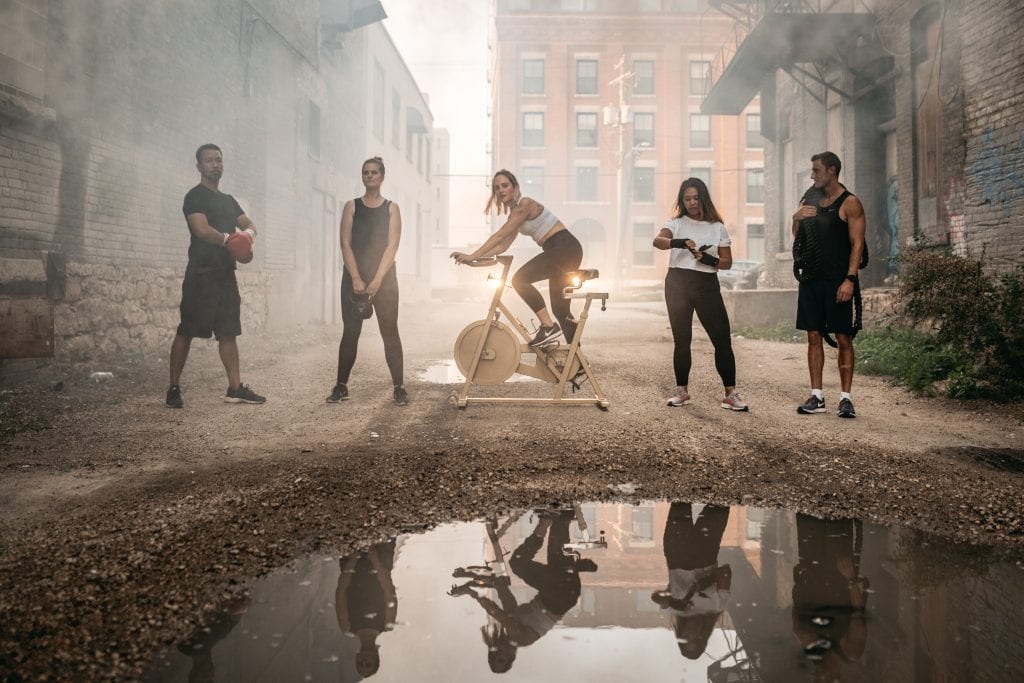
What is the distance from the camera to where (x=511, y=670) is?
68.1 inches

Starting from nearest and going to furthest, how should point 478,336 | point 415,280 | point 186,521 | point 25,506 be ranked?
point 186,521
point 25,506
point 478,336
point 415,280

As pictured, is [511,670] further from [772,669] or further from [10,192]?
[10,192]

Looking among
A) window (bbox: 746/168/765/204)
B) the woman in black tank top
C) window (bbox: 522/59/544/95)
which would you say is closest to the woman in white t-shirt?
the woman in black tank top

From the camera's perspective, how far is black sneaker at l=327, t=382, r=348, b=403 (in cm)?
564

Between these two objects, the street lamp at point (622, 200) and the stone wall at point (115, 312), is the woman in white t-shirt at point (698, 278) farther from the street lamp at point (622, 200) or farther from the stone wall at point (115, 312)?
the street lamp at point (622, 200)

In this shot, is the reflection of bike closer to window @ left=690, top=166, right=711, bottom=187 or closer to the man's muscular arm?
the man's muscular arm

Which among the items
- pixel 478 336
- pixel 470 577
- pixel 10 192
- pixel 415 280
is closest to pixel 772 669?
pixel 470 577

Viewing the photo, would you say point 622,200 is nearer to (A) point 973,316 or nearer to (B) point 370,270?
(A) point 973,316

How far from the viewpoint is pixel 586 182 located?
38219 millimetres

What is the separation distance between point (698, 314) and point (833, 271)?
37.9 inches

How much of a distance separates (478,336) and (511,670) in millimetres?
3663

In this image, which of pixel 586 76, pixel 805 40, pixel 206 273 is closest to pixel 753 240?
pixel 586 76

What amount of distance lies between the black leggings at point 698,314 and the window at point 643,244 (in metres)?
31.6

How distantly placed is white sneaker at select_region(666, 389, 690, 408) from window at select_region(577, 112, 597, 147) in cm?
3463
